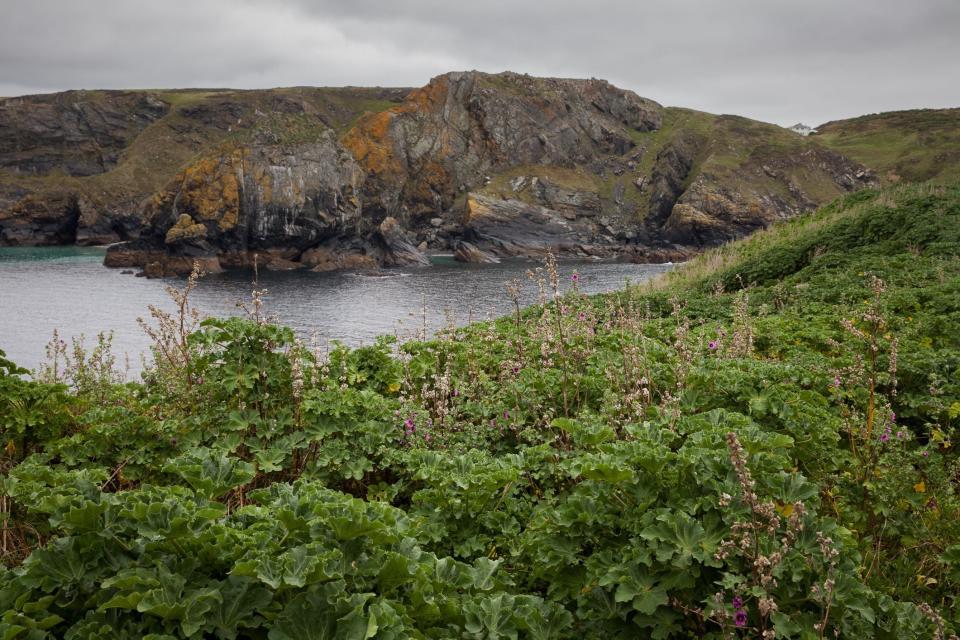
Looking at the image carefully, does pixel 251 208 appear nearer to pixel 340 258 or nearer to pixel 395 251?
pixel 340 258

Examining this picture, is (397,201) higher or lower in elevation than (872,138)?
lower

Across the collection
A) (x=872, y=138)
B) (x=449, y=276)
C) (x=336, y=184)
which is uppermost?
(x=872, y=138)

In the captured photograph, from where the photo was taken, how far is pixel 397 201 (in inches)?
4547

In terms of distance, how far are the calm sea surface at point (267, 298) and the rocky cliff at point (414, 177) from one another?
10.2m

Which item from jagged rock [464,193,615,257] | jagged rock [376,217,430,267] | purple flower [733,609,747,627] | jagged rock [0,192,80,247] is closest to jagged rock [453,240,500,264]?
jagged rock [464,193,615,257]

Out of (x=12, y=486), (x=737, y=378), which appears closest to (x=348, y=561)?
(x=12, y=486)

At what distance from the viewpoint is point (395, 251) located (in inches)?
3219

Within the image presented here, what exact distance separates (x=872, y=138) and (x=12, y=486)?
480 feet

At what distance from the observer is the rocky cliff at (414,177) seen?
74188mm

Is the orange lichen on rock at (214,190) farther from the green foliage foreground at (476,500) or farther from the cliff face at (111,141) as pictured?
the green foliage foreground at (476,500)

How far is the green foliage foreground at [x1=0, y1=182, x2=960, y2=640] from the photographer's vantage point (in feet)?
7.13

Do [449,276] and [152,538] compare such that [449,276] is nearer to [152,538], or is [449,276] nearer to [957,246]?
[957,246]

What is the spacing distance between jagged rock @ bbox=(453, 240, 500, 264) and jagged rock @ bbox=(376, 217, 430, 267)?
6501 mm

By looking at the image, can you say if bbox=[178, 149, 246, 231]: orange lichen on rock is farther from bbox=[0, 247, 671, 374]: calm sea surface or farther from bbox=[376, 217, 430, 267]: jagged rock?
bbox=[376, 217, 430, 267]: jagged rock
